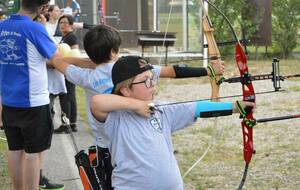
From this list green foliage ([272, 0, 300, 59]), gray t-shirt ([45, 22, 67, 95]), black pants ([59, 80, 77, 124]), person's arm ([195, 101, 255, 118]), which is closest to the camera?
person's arm ([195, 101, 255, 118])

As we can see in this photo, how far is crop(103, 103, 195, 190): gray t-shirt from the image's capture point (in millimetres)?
2760

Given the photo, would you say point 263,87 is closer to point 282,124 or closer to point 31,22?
point 282,124

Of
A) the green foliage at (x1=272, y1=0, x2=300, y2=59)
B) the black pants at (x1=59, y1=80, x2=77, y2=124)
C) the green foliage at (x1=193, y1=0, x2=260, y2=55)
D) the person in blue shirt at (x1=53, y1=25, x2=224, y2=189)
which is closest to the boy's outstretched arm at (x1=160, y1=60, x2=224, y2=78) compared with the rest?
the person in blue shirt at (x1=53, y1=25, x2=224, y2=189)

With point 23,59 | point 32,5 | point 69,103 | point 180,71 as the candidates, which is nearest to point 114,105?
point 180,71

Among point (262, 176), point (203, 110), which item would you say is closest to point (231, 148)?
point (262, 176)

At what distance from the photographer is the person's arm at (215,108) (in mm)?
2842

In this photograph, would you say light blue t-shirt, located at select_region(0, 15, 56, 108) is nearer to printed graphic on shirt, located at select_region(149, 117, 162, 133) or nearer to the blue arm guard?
printed graphic on shirt, located at select_region(149, 117, 162, 133)

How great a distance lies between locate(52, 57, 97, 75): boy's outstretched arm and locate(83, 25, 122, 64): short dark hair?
0.14 meters

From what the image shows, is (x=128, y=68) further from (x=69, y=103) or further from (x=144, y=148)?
(x=69, y=103)

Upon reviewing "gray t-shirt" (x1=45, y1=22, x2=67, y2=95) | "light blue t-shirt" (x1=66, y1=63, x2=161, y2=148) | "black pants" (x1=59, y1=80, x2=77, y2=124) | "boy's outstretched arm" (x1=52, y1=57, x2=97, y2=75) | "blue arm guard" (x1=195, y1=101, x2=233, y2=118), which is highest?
"boy's outstretched arm" (x1=52, y1=57, x2=97, y2=75)

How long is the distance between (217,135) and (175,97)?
349cm

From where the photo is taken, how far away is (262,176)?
5.30 m

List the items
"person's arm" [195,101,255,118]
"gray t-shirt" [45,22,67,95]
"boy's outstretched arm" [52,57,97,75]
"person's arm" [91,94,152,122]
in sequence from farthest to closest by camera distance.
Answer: "gray t-shirt" [45,22,67,95]
"boy's outstretched arm" [52,57,97,75]
"person's arm" [195,101,255,118]
"person's arm" [91,94,152,122]

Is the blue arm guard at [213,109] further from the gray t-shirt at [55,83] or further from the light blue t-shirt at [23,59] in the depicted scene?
the gray t-shirt at [55,83]
